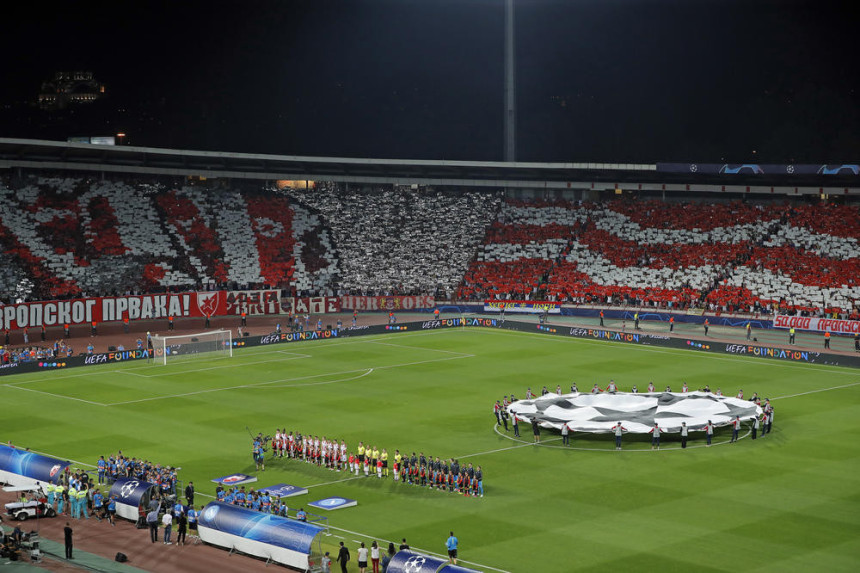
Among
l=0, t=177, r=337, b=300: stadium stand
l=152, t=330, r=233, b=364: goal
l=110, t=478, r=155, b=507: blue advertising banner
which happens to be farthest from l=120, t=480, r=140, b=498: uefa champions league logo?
l=0, t=177, r=337, b=300: stadium stand

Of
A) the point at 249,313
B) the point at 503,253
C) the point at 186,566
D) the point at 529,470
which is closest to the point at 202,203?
the point at 249,313

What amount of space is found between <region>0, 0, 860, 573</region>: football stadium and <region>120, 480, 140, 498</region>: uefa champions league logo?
0.08 meters

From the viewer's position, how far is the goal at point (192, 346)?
248ft

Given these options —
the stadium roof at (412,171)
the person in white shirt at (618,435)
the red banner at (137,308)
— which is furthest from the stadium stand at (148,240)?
the person in white shirt at (618,435)

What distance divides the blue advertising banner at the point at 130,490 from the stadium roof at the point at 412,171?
57280mm

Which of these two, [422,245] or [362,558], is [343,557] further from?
[422,245]

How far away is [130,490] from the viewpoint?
38.7 metres

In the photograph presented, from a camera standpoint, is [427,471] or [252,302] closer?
[427,471]

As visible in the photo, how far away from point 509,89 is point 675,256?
2383 centimetres

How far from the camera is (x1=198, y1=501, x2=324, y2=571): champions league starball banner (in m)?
33.0

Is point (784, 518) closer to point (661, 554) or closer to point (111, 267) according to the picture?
point (661, 554)

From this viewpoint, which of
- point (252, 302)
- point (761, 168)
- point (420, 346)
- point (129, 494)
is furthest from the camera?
point (761, 168)

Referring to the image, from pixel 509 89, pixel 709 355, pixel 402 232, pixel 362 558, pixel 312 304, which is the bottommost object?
pixel 362 558

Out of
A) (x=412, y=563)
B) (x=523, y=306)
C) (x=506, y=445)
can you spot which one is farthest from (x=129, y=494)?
(x=523, y=306)
